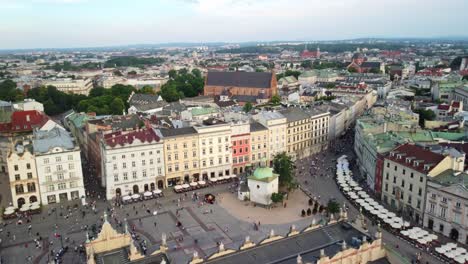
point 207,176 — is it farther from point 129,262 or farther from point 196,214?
point 129,262

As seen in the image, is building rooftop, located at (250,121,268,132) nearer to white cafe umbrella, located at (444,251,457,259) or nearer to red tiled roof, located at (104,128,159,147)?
red tiled roof, located at (104,128,159,147)

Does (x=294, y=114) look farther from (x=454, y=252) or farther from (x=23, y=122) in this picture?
(x=23, y=122)

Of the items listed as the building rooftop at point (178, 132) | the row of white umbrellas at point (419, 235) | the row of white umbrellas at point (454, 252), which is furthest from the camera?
the building rooftop at point (178, 132)

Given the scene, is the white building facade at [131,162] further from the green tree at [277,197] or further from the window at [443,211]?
the window at [443,211]

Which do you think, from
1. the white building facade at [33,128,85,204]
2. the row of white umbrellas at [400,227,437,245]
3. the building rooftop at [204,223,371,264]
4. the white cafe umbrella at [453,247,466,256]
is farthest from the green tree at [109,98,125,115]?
the white cafe umbrella at [453,247,466,256]

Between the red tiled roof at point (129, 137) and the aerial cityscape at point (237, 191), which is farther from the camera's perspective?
the red tiled roof at point (129, 137)

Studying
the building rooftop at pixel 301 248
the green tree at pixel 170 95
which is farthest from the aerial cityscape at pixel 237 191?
the green tree at pixel 170 95
